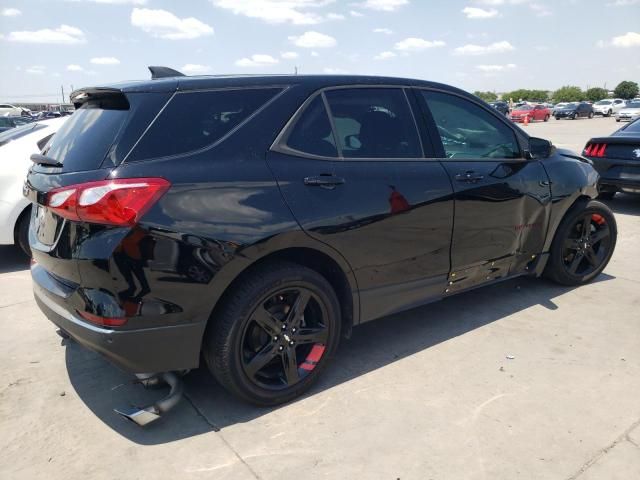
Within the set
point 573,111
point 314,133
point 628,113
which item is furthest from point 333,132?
point 573,111

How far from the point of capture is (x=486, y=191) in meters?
3.55

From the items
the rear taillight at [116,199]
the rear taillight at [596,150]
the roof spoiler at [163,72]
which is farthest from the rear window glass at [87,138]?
the rear taillight at [596,150]

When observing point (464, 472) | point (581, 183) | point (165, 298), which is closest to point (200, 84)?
point (165, 298)

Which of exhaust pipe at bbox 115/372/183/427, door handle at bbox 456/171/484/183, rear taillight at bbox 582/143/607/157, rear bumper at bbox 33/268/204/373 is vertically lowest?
exhaust pipe at bbox 115/372/183/427

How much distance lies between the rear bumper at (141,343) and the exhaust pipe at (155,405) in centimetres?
16

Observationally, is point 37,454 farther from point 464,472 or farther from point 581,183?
point 581,183

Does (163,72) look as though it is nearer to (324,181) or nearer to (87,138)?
(87,138)

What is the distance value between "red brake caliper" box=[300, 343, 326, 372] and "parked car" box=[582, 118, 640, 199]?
6.50 metres

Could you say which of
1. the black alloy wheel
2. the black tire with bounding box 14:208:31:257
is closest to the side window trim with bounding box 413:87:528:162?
the black alloy wheel

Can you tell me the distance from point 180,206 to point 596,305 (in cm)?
355

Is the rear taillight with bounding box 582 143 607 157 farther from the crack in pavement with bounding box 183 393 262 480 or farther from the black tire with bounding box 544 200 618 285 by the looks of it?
the crack in pavement with bounding box 183 393 262 480

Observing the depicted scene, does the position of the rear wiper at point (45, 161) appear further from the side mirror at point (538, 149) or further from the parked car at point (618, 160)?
the parked car at point (618, 160)

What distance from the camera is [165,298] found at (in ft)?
7.62

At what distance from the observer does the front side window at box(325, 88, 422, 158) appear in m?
2.96
